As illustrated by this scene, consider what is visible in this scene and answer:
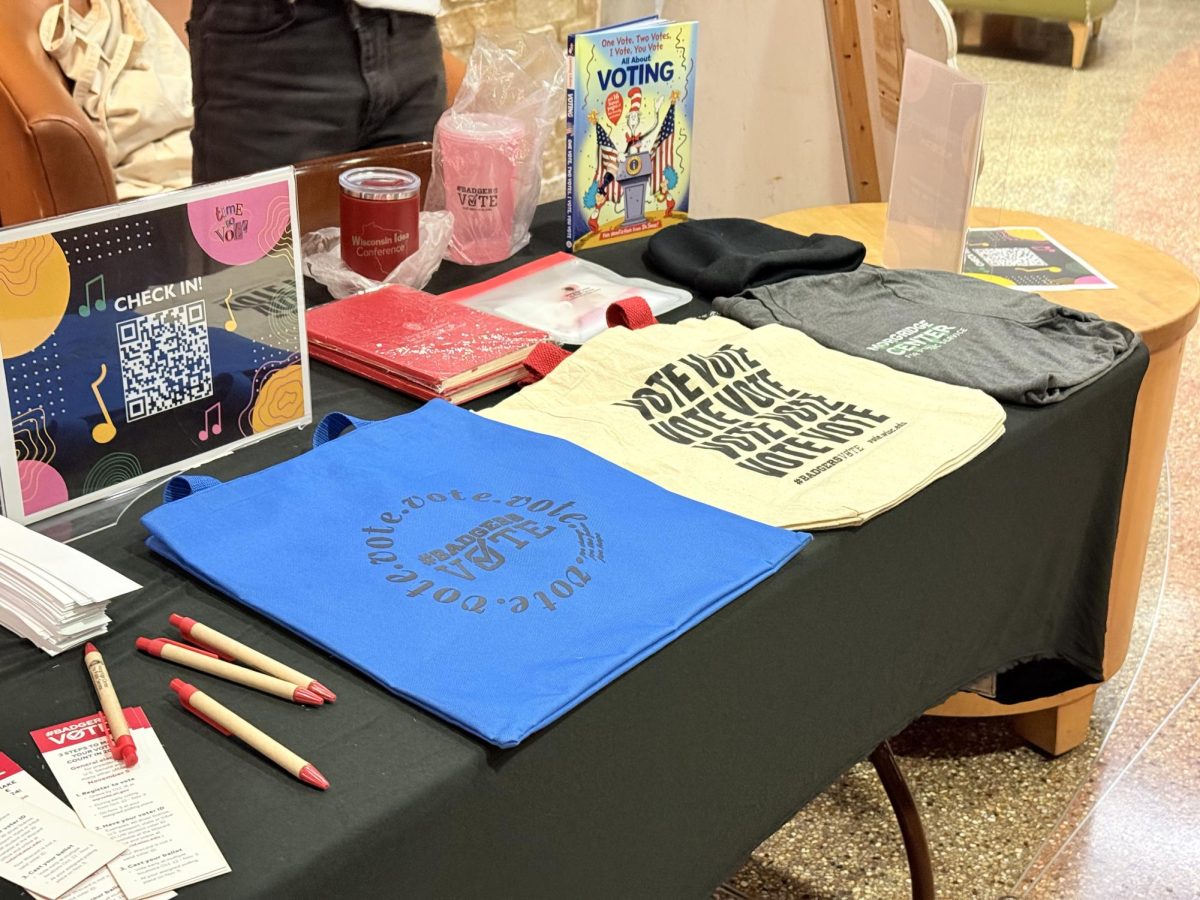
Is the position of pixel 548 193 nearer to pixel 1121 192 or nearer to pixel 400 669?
pixel 1121 192

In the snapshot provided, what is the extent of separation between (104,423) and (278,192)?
0.22 metres

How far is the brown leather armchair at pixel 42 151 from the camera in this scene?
2369 mm

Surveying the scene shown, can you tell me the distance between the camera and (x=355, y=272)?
4.38ft

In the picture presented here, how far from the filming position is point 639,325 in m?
1.24

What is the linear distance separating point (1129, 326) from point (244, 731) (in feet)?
3.69

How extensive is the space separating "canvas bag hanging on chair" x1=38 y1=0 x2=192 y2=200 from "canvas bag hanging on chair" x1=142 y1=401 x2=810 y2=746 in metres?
1.97

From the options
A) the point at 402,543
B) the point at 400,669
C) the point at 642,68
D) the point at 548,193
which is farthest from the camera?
the point at 548,193

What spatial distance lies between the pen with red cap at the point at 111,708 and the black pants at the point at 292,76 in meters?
0.95

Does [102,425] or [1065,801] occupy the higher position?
[102,425]

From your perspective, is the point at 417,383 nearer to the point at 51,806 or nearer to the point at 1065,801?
the point at 51,806

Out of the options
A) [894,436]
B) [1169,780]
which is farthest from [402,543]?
[1169,780]

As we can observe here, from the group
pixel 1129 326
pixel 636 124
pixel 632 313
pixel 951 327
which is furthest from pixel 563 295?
pixel 1129 326

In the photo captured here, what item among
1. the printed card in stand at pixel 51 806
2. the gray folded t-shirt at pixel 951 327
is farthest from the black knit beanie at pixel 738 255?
the printed card in stand at pixel 51 806

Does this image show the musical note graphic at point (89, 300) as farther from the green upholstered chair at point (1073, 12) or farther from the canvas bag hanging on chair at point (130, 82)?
the green upholstered chair at point (1073, 12)
